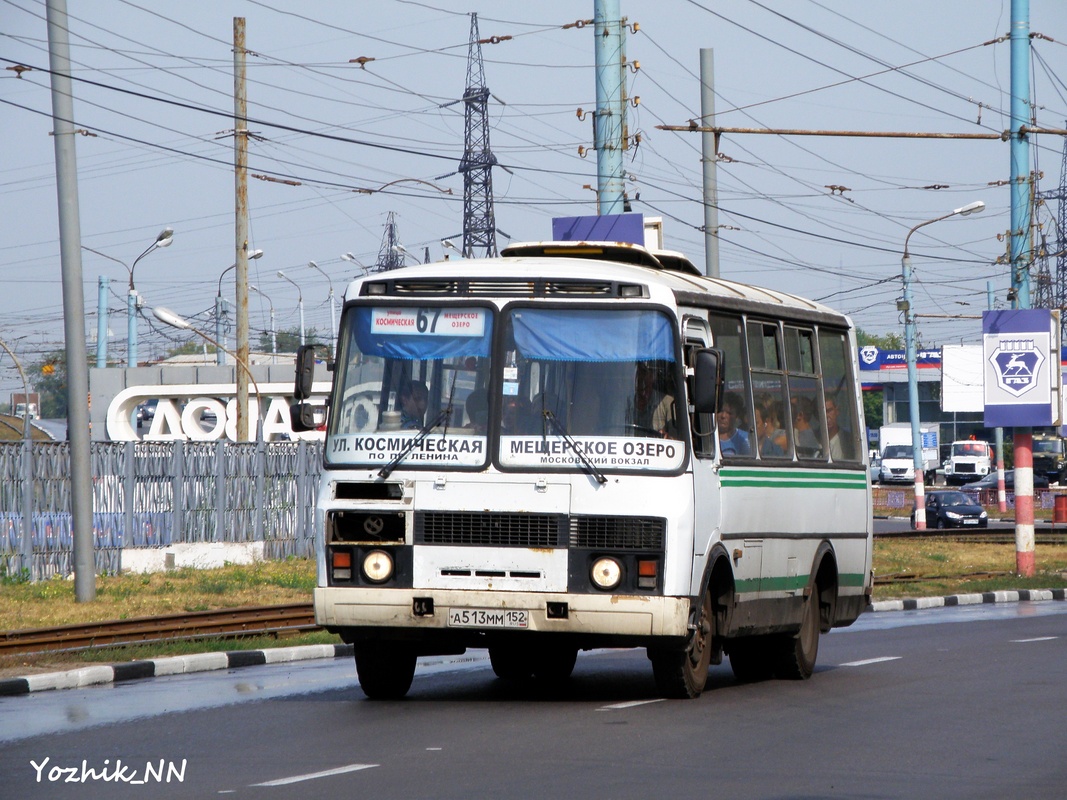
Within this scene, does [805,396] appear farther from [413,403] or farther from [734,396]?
[413,403]

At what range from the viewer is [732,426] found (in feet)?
40.7

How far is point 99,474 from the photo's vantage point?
27.7 m

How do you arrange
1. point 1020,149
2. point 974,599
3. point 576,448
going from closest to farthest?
point 576,448, point 974,599, point 1020,149

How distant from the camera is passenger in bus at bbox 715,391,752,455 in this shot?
12172 millimetres

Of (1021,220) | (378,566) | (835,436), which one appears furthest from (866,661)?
(1021,220)

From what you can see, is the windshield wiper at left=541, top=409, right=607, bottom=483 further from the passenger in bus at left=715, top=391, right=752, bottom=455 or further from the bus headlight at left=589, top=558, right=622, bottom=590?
the passenger in bus at left=715, top=391, right=752, bottom=455

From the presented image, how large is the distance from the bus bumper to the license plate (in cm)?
2

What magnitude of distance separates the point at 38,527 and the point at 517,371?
15930 mm

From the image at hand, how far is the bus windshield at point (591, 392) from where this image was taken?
11219 millimetres

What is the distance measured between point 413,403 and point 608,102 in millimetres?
12389

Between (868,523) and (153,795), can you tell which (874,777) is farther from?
(868,523)

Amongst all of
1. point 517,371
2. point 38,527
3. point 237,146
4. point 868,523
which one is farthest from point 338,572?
point 237,146

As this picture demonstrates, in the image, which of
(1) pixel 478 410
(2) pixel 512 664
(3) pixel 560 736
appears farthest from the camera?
(2) pixel 512 664

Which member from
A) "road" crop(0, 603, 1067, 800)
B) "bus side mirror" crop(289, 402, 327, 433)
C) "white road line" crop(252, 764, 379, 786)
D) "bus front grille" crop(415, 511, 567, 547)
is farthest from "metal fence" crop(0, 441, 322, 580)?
"white road line" crop(252, 764, 379, 786)
